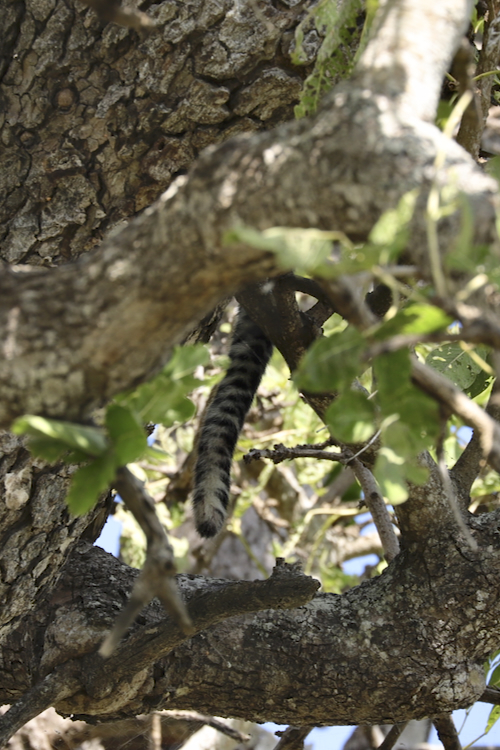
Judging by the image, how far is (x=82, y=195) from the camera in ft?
7.79

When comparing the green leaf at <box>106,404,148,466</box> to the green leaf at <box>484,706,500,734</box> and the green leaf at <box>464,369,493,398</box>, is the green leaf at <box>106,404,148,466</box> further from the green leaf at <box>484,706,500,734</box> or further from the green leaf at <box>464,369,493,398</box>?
the green leaf at <box>484,706,500,734</box>

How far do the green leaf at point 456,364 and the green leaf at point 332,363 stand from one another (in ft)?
3.26

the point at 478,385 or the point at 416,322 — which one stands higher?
the point at 478,385

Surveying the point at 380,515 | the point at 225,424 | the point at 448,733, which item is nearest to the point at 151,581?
the point at 225,424

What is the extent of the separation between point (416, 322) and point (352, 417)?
0.18 m

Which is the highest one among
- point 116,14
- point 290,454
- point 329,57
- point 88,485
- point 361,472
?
point 329,57

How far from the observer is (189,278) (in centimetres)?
106

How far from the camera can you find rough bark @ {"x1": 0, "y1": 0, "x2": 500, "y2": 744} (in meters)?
1.00

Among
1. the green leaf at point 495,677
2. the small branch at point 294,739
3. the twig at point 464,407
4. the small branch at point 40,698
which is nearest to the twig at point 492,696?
the green leaf at point 495,677

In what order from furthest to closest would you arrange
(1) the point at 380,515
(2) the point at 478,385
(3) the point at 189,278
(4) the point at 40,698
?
(1) the point at 380,515
(2) the point at 478,385
(4) the point at 40,698
(3) the point at 189,278

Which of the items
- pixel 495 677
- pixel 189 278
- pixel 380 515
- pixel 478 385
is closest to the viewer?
pixel 189 278

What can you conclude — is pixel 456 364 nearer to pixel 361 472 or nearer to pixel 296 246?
pixel 361 472

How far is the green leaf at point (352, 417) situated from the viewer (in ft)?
3.32

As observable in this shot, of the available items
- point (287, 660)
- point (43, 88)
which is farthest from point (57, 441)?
point (43, 88)
